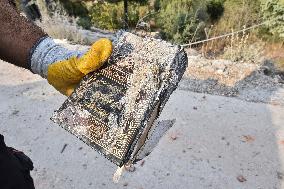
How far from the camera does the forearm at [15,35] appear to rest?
1386 millimetres

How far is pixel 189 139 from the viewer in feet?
11.9

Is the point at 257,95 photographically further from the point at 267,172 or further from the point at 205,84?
the point at 267,172

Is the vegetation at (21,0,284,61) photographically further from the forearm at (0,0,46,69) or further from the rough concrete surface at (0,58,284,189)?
the forearm at (0,0,46,69)

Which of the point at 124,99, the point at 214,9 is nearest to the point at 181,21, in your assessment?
the point at 214,9

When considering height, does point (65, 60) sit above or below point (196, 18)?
above

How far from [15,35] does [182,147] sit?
2382 mm

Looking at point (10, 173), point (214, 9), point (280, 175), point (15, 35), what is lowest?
point (214, 9)

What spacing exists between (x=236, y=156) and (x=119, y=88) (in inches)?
85.3

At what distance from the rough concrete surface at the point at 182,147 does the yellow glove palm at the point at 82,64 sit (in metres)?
1.85

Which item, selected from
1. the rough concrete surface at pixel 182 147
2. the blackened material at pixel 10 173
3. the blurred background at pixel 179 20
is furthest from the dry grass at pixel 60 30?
the blackened material at pixel 10 173

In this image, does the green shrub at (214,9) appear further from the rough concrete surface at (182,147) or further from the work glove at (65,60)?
the work glove at (65,60)

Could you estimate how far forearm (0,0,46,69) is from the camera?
139cm

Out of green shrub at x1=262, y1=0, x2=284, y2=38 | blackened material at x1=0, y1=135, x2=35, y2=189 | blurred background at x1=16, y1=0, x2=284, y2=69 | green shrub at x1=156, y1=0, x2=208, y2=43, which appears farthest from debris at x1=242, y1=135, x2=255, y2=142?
green shrub at x1=262, y1=0, x2=284, y2=38

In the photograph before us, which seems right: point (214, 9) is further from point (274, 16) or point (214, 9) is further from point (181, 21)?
point (181, 21)
